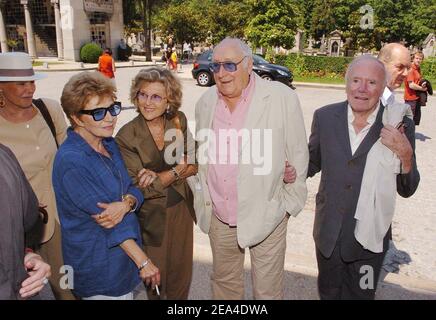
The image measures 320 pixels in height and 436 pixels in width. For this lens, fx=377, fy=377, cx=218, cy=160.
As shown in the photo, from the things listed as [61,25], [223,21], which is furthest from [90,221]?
[223,21]

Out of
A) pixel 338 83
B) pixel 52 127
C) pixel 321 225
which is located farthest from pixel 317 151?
pixel 338 83

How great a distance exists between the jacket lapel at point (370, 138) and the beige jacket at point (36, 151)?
7.25 feet

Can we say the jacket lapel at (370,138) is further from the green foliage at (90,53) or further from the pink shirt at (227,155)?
the green foliage at (90,53)

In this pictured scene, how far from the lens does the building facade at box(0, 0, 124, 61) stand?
35281 mm

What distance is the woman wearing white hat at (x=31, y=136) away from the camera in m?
2.69

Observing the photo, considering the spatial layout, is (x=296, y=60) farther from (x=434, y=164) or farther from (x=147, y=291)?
(x=147, y=291)

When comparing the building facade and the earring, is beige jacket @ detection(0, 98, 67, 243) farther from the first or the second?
the building facade

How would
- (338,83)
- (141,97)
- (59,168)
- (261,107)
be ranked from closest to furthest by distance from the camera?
1. (59,168)
2. (261,107)
3. (141,97)
4. (338,83)

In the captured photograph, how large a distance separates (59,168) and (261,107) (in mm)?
1392

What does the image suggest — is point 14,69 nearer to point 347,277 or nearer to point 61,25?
point 347,277

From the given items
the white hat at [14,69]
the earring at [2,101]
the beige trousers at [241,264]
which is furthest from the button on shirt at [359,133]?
the earring at [2,101]

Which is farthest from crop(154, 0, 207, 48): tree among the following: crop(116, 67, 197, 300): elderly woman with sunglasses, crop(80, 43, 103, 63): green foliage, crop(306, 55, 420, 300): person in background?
crop(306, 55, 420, 300): person in background

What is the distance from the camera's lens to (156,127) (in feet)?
9.63

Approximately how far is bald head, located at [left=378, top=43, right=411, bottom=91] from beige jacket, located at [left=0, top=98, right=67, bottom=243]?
8.79 feet
